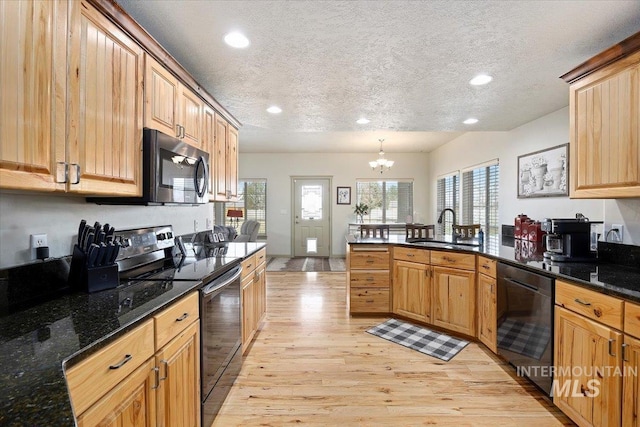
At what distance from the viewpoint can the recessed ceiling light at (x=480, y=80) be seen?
2.41m

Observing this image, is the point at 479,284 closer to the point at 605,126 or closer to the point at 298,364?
the point at 605,126

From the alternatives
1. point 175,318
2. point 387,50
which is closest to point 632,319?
point 387,50

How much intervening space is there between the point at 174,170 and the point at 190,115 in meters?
0.58

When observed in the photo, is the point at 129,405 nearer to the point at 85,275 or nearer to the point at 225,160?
the point at 85,275

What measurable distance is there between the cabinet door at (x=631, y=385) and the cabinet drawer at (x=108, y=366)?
2.18 meters

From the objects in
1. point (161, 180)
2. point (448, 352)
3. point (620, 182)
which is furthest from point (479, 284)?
point (161, 180)

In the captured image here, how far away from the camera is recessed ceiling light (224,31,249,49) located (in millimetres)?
1841

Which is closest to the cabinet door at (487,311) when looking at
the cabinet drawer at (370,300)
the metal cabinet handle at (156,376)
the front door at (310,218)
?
the cabinet drawer at (370,300)

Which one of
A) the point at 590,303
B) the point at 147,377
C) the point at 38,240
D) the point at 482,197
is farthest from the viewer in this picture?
the point at 482,197

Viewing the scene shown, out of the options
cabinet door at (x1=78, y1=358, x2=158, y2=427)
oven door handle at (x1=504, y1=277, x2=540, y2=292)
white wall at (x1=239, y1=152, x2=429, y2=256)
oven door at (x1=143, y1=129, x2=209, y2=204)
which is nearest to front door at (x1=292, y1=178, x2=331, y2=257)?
white wall at (x1=239, y1=152, x2=429, y2=256)

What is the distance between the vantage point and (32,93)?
1014 mm

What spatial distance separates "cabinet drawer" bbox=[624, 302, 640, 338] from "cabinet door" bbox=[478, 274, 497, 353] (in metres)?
1.09

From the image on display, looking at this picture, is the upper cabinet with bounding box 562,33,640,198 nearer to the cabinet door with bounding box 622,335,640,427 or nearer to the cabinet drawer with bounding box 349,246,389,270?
the cabinet door with bounding box 622,335,640,427

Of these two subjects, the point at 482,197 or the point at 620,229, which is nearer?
the point at 620,229
